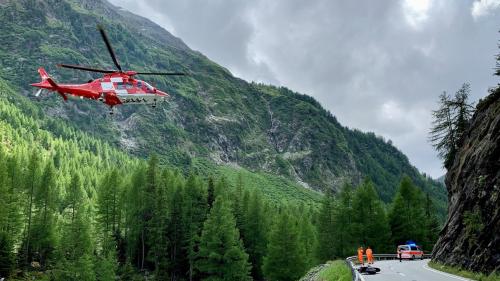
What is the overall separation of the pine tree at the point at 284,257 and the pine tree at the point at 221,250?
3.86m

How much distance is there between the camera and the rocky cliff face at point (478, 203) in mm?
26500

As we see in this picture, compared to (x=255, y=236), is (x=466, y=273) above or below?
below

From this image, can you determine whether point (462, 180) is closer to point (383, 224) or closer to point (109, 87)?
point (383, 224)

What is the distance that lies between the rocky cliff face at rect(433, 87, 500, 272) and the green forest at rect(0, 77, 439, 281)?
20.0 meters

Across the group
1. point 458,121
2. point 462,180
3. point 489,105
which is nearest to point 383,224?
point 458,121

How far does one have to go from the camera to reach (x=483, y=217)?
28422 mm

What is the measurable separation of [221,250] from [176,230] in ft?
49.4

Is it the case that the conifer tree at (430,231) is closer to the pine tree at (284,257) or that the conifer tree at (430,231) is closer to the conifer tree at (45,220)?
the pine tree at (284,257)

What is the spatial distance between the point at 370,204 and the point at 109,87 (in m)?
40.6

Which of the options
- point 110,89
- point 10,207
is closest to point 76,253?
point 10,207

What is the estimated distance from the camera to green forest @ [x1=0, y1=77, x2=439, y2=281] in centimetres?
5178

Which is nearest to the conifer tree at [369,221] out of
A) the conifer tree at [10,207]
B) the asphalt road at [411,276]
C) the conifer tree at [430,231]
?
the conifer tree at [430,231]

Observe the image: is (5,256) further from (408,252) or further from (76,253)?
(408,252)

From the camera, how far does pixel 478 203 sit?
98.0 feet
